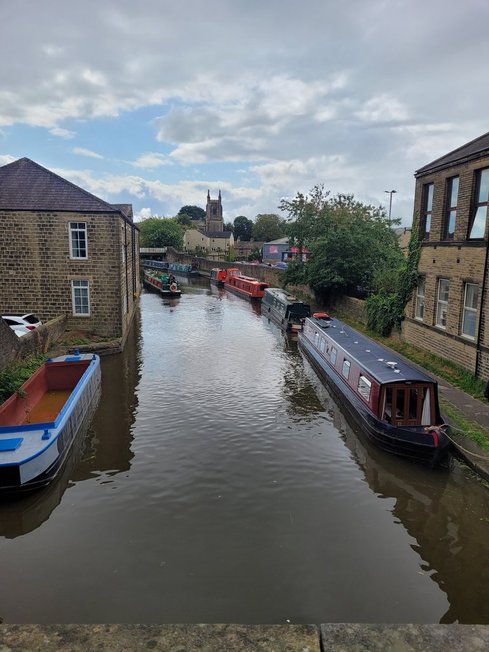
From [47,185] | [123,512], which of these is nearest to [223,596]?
Result: [123,512]

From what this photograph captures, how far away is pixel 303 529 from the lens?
797cm

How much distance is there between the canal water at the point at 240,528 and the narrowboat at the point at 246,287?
24.2 meters

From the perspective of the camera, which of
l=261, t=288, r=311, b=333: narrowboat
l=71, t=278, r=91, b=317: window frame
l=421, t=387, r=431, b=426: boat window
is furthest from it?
l=261, t=288, r=311, b=333: narrowboat

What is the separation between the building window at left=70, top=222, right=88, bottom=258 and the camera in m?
19.7

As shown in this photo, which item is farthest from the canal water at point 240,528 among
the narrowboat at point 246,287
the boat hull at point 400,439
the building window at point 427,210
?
the narrowboat at point 246,287

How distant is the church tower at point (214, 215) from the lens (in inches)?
4870

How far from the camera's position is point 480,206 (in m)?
13.8

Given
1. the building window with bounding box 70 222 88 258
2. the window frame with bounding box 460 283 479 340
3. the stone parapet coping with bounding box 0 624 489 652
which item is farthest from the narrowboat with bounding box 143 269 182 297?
the stone parapet coping with bounding box 0 624 489 652

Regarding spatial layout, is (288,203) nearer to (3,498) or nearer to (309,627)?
(3,498)

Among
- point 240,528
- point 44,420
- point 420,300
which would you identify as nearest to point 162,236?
point 420,300

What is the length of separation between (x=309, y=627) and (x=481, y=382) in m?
11.3

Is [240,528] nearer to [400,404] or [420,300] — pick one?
[400,404]

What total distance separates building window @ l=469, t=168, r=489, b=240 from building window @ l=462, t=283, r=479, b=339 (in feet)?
4.87

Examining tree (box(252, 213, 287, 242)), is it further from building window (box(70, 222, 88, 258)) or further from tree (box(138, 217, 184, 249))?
building window (box(70, 222, 88, 258))
